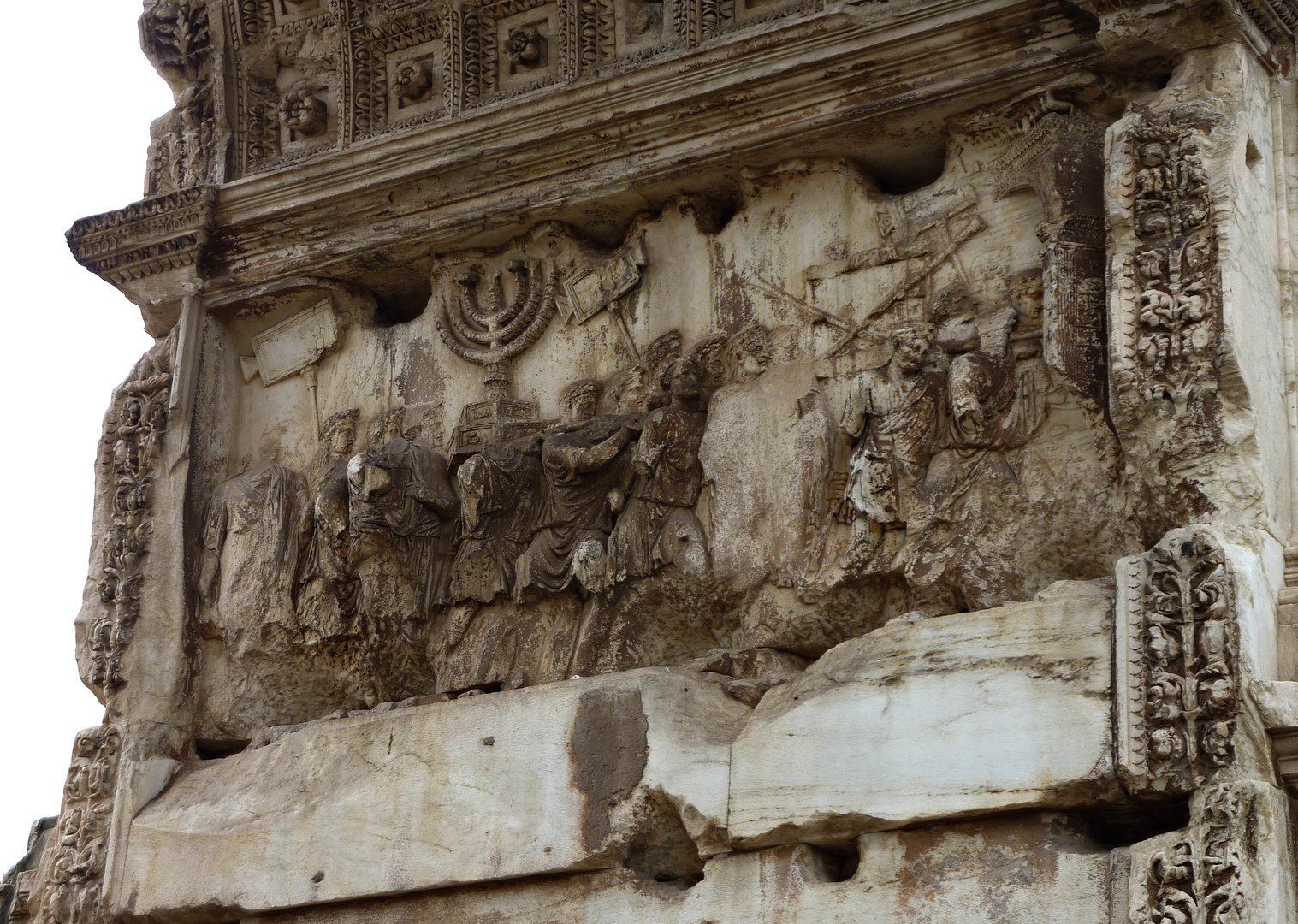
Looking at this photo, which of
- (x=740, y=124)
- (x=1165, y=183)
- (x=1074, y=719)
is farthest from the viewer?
(x=740, y=124)

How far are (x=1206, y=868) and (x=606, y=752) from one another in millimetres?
2266

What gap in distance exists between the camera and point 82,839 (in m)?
9.09

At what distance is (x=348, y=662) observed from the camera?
364 inches

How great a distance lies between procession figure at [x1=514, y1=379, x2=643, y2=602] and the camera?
8641mm

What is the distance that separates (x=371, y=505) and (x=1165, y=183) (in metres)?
3.50

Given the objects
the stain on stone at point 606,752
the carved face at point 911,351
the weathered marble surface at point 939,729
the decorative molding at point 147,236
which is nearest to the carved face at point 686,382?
the carved face at point 911,351

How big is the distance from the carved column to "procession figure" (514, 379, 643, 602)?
181cm

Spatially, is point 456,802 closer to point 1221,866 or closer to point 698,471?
point 698,471

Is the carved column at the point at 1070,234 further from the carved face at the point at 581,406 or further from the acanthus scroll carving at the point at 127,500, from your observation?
the acanthus scroll carving at the point at 127,500

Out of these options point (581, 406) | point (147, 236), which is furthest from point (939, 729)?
point (147, 236)

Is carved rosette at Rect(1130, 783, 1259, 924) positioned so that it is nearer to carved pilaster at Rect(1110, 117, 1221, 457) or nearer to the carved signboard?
carved pilaster at Rect(1110, 117, 1221, 457)

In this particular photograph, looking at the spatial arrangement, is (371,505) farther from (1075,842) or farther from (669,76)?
(1075,842)

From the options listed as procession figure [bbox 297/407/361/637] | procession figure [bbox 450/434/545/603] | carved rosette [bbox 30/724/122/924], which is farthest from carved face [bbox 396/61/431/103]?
carved rosette [bbox 30/724/122/924]

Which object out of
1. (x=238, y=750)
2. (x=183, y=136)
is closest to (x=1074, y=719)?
(x=238, y=750)
